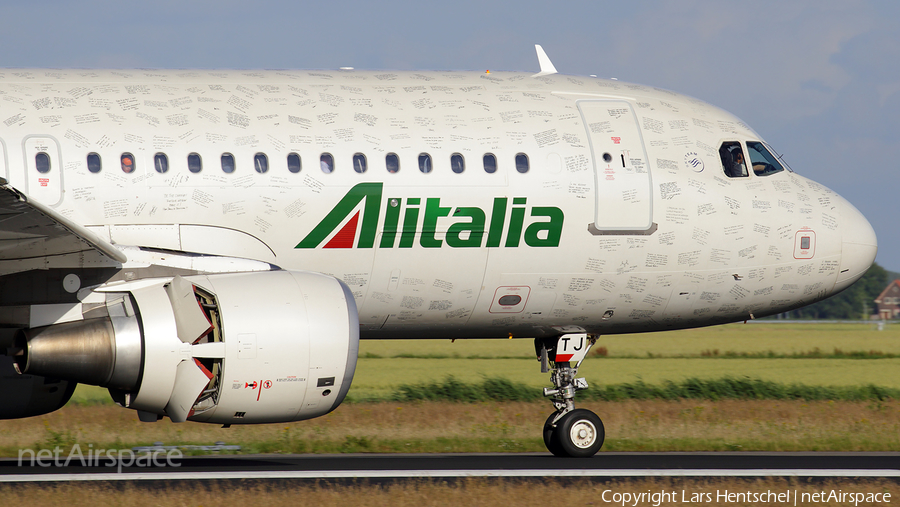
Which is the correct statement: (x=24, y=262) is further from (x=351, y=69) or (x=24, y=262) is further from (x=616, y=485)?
(x=616, y=485)

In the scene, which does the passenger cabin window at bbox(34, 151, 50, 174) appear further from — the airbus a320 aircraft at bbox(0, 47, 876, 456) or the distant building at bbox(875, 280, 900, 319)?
the distant building at bbox(875, 280, 900, 319)

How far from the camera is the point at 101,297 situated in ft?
37.4

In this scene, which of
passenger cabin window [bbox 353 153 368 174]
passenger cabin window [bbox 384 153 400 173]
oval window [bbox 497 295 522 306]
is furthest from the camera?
oval window [bbox 497 295 522 306]

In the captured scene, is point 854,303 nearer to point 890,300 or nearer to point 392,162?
point 890,300

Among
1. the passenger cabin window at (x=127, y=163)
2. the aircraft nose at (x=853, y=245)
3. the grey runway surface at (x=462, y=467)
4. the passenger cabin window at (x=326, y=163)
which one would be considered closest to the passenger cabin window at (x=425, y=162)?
the passenger cabin window at (x=326, y=163)

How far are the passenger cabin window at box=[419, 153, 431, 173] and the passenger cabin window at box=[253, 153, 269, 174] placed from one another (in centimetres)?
187

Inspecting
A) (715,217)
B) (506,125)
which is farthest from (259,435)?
(715,217)

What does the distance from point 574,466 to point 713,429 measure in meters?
6.06

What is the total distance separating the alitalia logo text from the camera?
1237 centimetres

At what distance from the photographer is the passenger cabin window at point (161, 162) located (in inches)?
470

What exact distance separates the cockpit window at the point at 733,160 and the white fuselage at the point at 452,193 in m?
0.10

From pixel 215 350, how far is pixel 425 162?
364cm

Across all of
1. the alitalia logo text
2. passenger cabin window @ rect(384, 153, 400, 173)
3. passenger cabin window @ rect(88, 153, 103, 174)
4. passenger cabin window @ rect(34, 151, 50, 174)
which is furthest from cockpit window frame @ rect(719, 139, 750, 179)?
passenger cabin window @ rect(34, 151, 50, 174)

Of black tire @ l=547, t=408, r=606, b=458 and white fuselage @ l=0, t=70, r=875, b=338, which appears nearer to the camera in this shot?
white fuselage @ l=0, t=70, r=875, b=338
